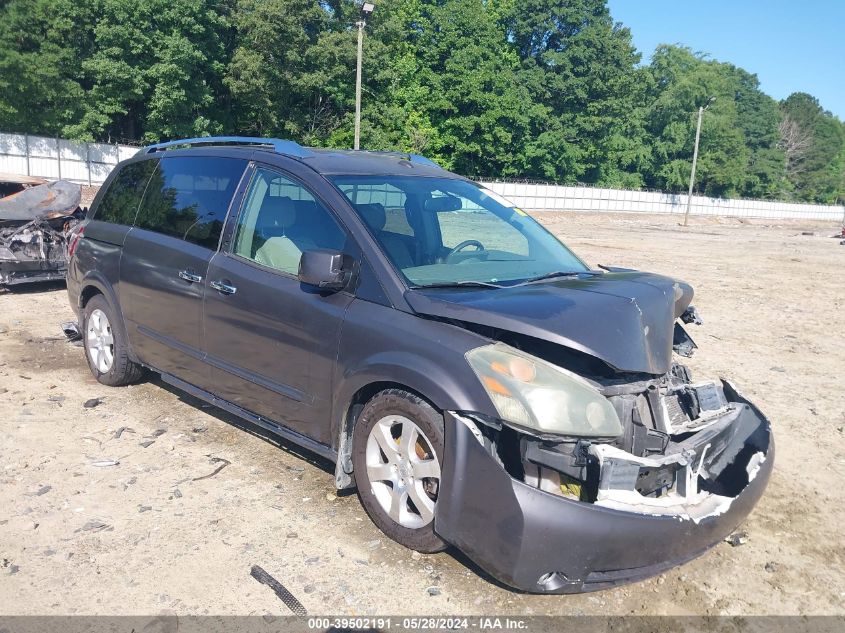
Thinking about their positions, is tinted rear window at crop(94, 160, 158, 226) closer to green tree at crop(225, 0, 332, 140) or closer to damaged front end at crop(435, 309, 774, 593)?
damaged front end at crop(435, 309, 774, 593)

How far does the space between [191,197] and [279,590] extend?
2867mm

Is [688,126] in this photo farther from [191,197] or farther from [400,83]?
[191,197]

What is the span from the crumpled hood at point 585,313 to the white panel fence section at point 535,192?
597 inches

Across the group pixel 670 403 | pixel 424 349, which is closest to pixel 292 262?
pixel 424 349

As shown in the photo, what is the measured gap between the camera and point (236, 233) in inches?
174

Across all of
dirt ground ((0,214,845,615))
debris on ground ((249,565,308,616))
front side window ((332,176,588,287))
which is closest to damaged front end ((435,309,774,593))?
dirt ground ((0,214,845,615))

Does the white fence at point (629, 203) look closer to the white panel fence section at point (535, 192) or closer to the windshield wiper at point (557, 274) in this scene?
the white panel fence section at point (535, 192)

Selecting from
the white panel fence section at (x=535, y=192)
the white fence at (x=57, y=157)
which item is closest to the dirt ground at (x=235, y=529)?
the white panel fence section at (x=535, y=192)

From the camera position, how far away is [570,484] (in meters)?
3.08

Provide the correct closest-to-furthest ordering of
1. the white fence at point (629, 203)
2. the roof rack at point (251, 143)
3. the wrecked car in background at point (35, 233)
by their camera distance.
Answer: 1. the roof rack at point (251, 143)
2. the wrecked car in background at point (35, 233)
3. the white fence at point (629, 203)

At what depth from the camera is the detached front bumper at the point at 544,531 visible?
112 inches

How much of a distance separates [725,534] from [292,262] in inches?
104

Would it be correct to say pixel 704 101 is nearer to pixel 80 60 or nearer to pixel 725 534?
pixel 80 60

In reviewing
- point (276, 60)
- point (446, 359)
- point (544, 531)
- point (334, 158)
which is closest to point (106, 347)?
point (334, 158)
